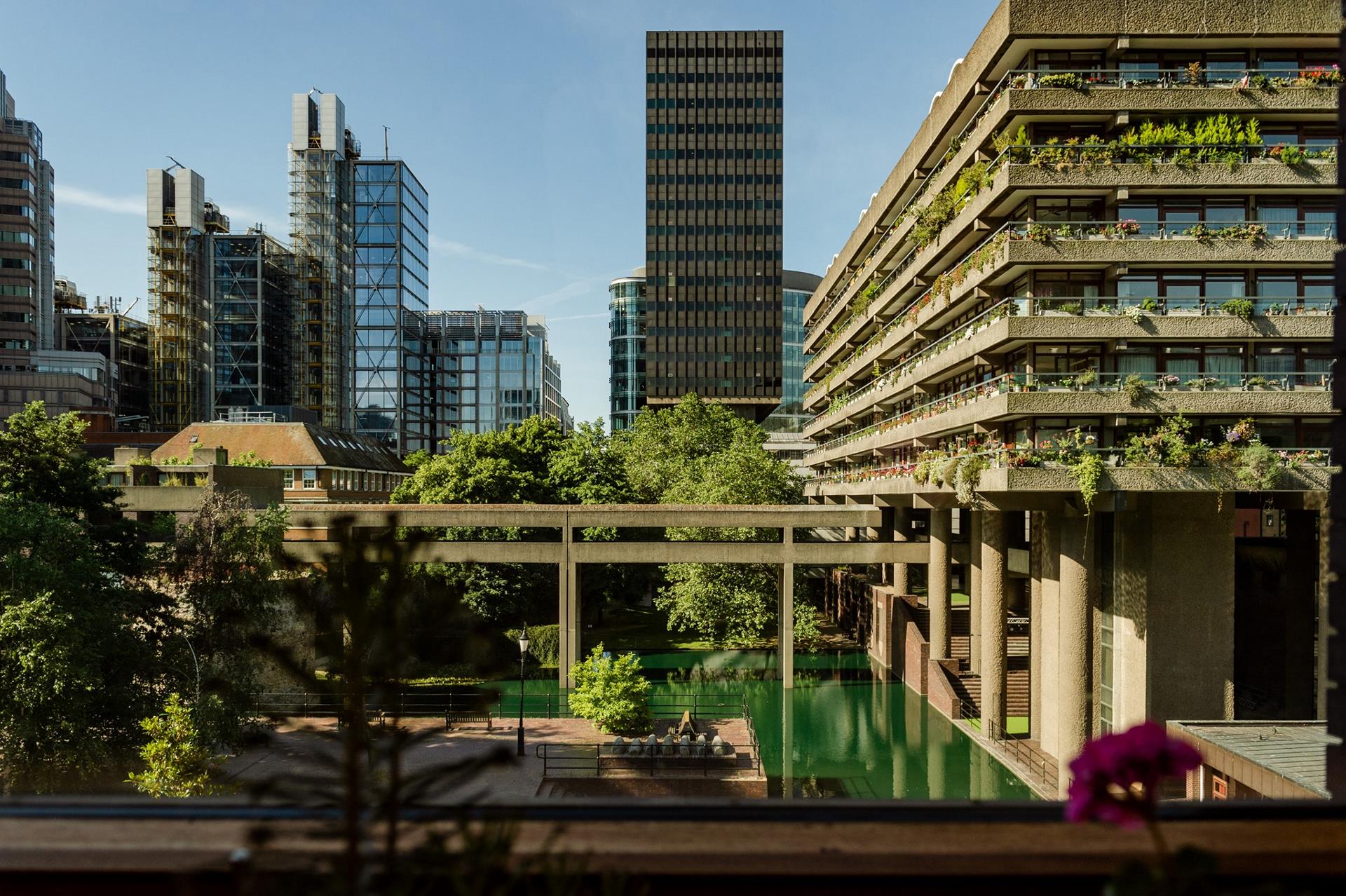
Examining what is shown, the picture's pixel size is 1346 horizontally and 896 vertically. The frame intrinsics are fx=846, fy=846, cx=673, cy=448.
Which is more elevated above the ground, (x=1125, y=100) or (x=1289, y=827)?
(x=1125, y=100)

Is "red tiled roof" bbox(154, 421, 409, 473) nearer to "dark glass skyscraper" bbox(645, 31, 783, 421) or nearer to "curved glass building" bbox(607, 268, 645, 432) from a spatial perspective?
"dark glass skyscraper" bbox(645, 31, 783, 421)

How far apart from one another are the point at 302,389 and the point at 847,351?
228 ft

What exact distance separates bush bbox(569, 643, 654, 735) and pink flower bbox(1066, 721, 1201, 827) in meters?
23.5

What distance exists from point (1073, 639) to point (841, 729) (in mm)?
9873

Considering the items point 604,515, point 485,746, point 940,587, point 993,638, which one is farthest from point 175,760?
point 940,587

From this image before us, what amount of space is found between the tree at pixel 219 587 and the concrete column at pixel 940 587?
2425 centimetres

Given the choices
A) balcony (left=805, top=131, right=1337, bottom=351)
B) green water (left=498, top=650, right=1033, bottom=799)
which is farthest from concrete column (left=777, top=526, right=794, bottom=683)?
balcony (left=805, top=131, right=1337, bottom=351)

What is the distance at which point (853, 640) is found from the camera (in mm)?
45656

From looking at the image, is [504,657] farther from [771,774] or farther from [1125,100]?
[1125,100]

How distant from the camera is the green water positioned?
79.8 ft

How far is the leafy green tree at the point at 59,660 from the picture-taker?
18.1 metres

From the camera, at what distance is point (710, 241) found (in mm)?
95000

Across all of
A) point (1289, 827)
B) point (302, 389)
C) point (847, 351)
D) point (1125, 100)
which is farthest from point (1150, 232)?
point (302, 389)

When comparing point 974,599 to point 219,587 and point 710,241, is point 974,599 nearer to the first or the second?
point 219,587
